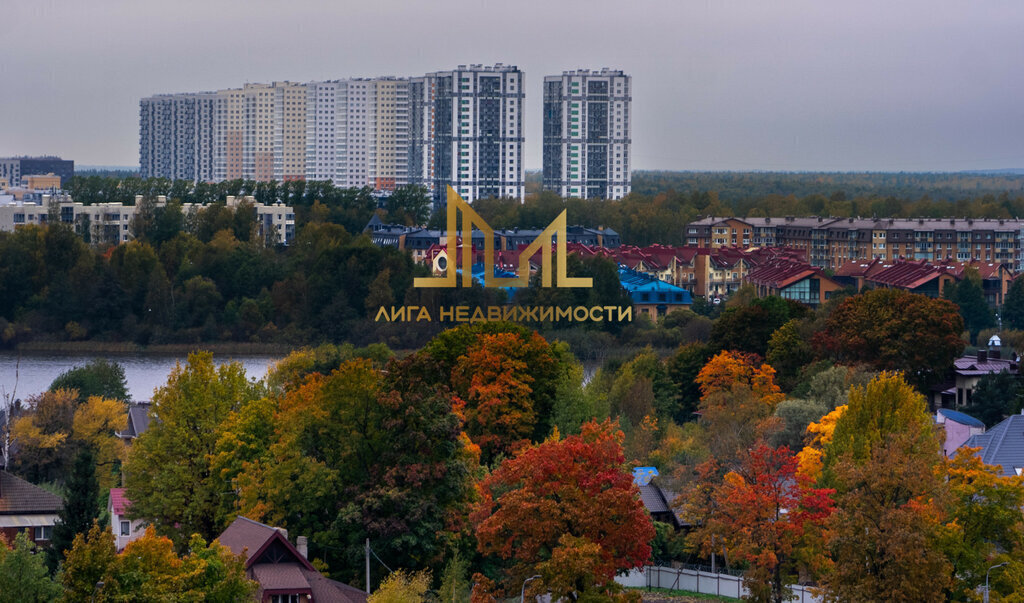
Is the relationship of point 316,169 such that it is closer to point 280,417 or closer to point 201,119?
point 201,119

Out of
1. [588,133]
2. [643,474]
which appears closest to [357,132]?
[588,133]

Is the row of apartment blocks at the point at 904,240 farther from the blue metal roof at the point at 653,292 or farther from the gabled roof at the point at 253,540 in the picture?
the gabled roof at the point at 253,540

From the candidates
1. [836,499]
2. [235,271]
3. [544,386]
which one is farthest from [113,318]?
[836,499]

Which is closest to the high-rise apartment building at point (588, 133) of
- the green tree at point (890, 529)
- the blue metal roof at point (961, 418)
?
the blue metal roof at point (961, 418)

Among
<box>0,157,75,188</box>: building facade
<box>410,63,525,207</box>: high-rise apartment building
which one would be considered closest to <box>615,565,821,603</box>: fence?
<box>410,63,525,207</box>: high-rise apartment building

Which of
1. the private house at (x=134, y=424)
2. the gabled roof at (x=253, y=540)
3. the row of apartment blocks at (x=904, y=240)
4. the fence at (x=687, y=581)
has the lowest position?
the fence at (x=687, y=581)

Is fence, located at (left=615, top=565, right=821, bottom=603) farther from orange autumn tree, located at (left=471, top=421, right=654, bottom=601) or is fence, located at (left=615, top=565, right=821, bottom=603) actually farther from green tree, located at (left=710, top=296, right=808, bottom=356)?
green tree, located at (left=710, top=296, right=808, bottom=356)
